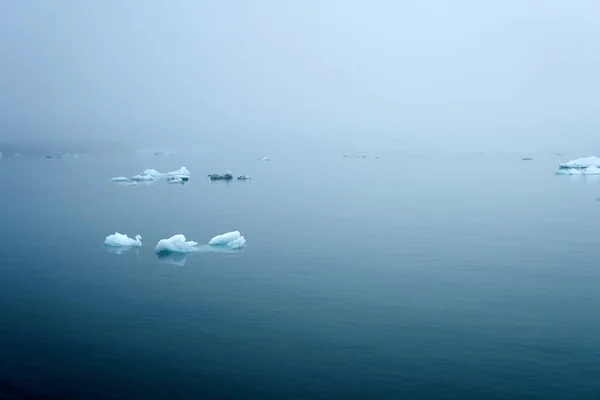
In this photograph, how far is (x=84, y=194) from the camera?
59750 mm

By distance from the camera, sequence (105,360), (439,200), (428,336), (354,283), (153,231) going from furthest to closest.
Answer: (439,200)
(153,231)
(354,283)
(428,336)
(105,360)

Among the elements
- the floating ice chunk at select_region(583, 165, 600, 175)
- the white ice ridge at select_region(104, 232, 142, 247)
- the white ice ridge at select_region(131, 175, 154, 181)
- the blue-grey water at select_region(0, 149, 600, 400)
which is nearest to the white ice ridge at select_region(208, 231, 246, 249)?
the blue-grey water at select_region(0, 149, 600, 400)

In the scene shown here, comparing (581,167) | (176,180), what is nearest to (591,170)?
(581,167)

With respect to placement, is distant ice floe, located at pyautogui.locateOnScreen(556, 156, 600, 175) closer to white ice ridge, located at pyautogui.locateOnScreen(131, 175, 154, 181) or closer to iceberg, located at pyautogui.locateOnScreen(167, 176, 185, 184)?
iceberg, located at pyautogui.locateOnScreen(167, 176, 185, 184)

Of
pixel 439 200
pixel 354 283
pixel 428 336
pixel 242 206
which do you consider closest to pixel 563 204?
pixel 439 200

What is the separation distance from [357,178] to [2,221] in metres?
48.1

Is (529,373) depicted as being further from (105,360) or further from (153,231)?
(153,231)

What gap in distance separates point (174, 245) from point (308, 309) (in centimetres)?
1080

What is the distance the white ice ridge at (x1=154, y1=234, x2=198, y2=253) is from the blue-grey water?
883mm

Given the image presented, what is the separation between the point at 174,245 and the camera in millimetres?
29375

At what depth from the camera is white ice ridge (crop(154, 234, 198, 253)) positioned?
29.2 m

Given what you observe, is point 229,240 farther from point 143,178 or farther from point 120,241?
point 143,178

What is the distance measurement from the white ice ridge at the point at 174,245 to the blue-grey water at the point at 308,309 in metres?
0.88

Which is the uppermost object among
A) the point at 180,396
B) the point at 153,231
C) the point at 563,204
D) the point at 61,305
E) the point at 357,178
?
the point at 357,178
